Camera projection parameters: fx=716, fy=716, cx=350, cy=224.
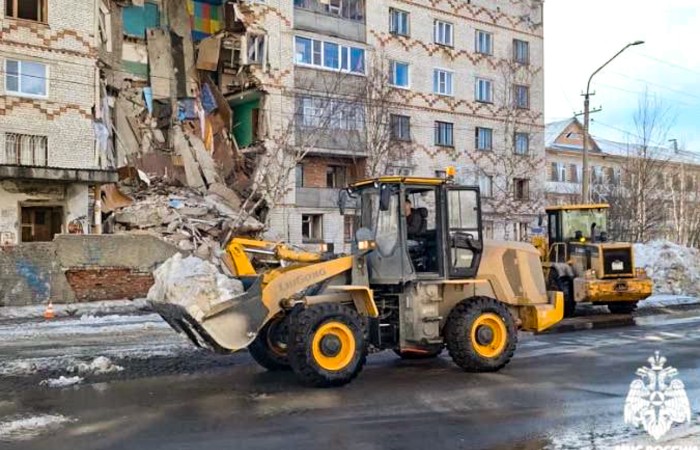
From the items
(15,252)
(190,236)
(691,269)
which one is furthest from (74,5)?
(691,269)

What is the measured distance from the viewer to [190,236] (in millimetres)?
27703

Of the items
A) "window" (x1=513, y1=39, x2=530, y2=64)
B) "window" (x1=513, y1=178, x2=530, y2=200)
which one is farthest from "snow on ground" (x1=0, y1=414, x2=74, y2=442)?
"window" (x1=513, y1=39, x2=530, y2=64)

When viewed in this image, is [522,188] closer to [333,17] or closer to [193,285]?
[333,17]

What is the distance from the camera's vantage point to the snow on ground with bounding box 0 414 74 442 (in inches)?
282

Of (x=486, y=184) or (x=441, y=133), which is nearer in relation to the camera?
(x=441, y=133)

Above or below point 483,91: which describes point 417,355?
Answer: below

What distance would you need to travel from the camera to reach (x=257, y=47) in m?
34.3

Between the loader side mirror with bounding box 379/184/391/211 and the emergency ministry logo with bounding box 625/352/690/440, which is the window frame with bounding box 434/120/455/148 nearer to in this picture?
the loader side mirror with bounding box 379/184/391/211

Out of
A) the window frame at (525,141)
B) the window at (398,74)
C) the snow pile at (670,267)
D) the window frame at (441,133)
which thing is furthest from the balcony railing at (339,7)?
the snow pile at (670,267)

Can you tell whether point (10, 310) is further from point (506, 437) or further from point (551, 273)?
point (506, 437)

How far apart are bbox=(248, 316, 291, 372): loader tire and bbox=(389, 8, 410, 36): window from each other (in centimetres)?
3099

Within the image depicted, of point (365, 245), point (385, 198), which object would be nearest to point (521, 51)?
point (385, 198)

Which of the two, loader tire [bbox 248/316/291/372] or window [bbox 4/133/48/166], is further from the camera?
window [bbox 4/133/48/166]

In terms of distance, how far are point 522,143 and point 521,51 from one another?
592 cm
